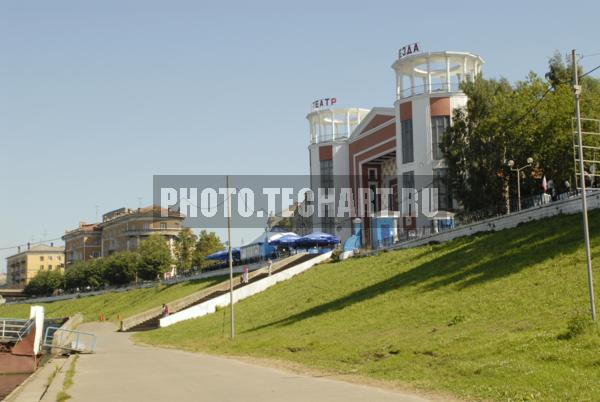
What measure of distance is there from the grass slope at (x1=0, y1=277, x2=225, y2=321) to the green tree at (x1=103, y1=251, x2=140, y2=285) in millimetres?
6814

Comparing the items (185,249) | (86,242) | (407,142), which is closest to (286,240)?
(407,142)

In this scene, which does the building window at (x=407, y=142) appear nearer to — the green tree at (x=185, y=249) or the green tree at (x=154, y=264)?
the green tree at (x=185, y=249)

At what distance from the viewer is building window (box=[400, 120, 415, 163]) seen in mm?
66125

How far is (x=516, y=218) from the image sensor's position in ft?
135

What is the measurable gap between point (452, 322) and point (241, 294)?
29007 mm

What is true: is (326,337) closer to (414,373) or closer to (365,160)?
(414,373)

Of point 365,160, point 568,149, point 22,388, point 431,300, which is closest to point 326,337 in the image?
point 431,300

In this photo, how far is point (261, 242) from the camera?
239 ft

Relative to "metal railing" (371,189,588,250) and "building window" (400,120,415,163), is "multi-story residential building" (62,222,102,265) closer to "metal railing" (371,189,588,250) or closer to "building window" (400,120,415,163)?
"building window" (400,120,415,163)

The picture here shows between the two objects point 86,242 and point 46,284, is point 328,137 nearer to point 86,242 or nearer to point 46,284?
point 46,284

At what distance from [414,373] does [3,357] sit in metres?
20.6

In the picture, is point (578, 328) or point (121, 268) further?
point (121, 268)

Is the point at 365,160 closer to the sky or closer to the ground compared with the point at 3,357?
closer to the sky

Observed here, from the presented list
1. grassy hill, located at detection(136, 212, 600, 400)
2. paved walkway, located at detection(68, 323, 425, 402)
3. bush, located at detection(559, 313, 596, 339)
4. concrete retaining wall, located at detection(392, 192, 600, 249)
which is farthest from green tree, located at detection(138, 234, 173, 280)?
bush, located at detection(559, 313, 596, 339)
